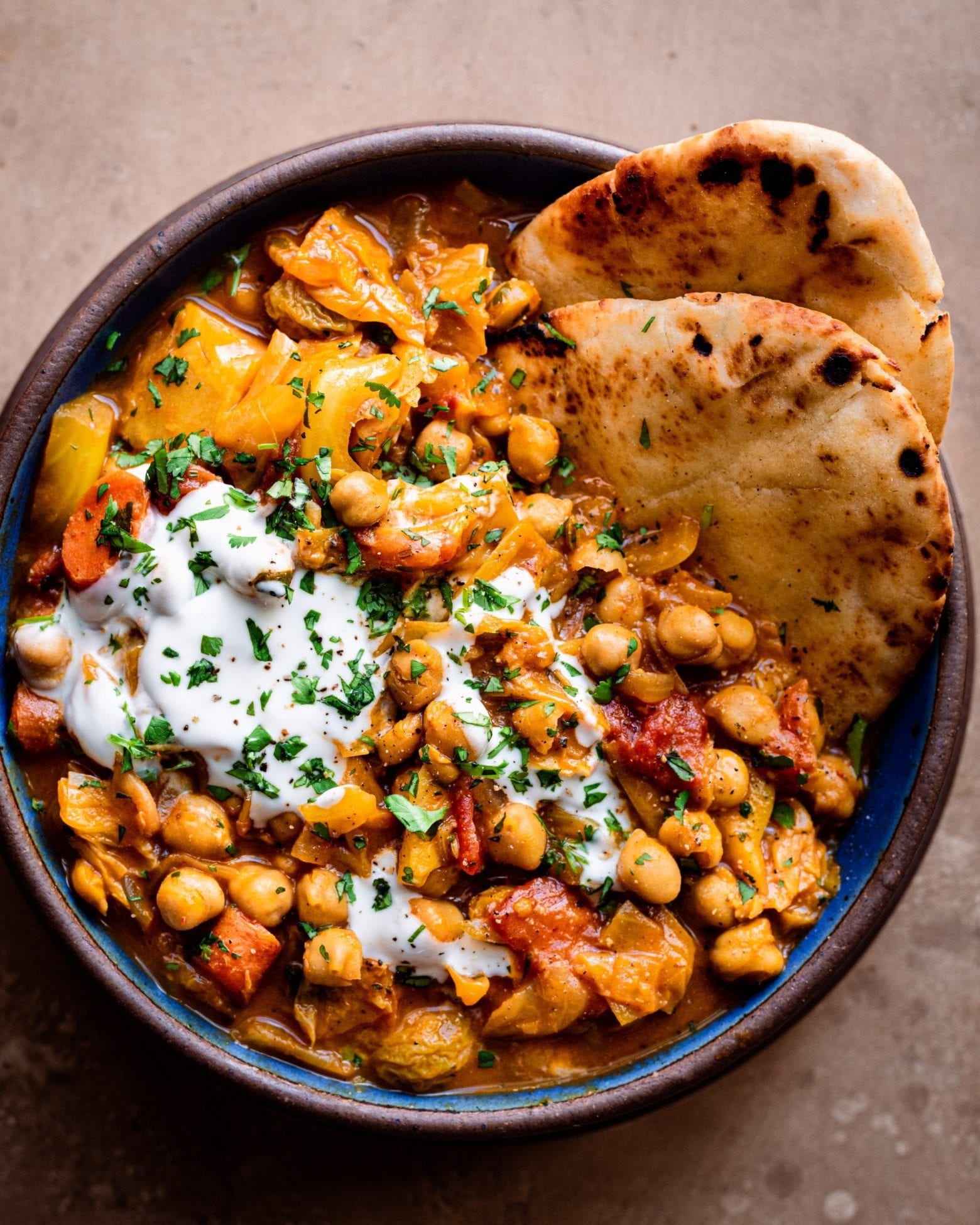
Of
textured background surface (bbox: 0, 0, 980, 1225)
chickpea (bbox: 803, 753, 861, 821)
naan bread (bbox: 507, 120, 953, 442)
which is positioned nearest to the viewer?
naan bread (bbox: 507, 120, 953, 442)

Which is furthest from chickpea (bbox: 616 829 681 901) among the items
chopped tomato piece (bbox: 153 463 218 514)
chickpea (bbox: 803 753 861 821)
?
chopped tomato piece (bbox: 153 463 218 514)

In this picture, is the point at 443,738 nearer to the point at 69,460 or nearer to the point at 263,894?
the point at 263,894

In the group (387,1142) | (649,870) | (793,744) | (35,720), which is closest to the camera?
(649,870)

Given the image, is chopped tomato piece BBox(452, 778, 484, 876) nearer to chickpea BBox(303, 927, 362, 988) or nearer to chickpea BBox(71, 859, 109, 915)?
chickpea BBox(303, 927, 362, 988)

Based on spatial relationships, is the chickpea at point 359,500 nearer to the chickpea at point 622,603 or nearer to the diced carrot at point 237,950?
the chickpea at point 622,603

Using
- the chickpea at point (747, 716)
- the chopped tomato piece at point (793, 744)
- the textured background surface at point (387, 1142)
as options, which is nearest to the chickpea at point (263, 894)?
the textured background surface at point (387, 1142)

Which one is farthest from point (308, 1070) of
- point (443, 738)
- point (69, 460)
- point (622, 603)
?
point (69, 460)

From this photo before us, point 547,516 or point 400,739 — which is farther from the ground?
point 547,516
